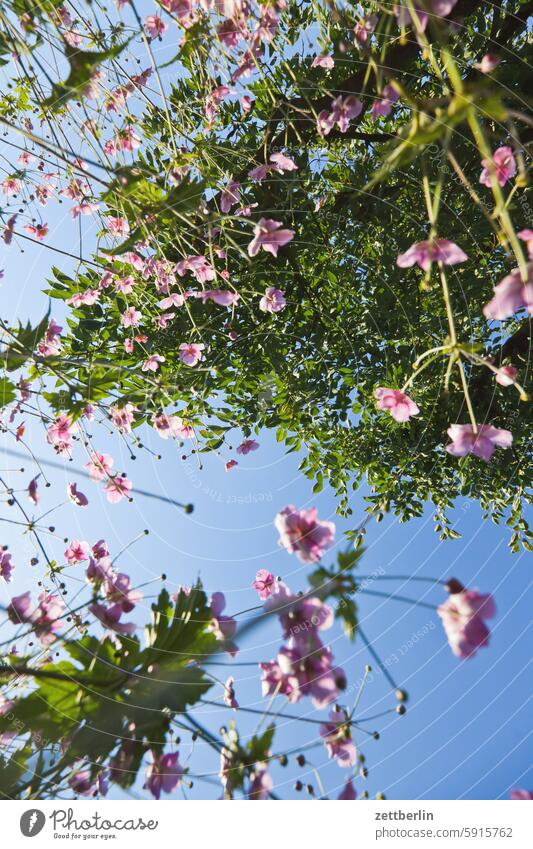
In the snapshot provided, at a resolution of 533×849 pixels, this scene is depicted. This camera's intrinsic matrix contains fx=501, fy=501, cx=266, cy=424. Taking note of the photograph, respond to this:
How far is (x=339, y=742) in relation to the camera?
91 cm

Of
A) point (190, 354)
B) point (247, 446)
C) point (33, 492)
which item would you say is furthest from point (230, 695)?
point (247, 446)

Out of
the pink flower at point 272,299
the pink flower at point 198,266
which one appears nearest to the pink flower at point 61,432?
the pink flower at point 198,266

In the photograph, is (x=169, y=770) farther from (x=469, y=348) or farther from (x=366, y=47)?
(x=366, y=47)

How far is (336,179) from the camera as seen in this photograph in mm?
2740

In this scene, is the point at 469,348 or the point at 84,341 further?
the point at 84,341

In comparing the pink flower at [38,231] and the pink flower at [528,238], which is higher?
the pink flower at [38,231]

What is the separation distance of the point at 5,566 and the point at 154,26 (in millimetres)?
2018

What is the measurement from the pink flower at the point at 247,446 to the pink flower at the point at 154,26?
6.00 ft

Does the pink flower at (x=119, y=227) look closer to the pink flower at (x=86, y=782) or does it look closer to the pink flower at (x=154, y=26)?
the pink flower at (x=154, y=26)

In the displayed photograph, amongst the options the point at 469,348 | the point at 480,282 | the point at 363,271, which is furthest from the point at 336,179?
the point at 469,348

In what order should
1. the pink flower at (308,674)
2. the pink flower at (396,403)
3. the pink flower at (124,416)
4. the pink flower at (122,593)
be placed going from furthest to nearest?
1. the pink flower at (124,416)
2. the pink flower at (396,403)
3. the pink flower at (122,593)
4. the pink flower at (308,674)

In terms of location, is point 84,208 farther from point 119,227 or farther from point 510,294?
point 510,294

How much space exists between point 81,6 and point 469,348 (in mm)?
1621

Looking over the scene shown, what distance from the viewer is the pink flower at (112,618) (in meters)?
1.06
